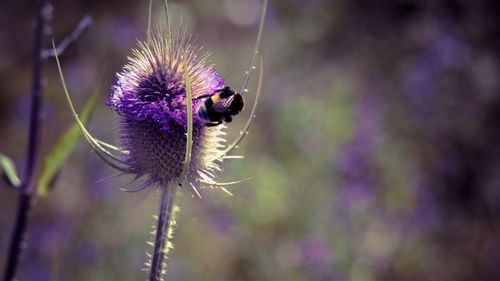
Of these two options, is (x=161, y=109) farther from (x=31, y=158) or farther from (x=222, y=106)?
(x=31, y=158)

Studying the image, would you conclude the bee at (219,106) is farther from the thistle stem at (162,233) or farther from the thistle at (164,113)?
the thistle stem at (162,233)

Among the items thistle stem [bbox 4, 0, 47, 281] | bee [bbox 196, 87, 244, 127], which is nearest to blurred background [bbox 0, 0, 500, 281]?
thistle stem [bbox 4, 0, 47, 281]

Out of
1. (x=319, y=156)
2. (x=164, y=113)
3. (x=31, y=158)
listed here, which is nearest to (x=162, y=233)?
(x=164, y=113)

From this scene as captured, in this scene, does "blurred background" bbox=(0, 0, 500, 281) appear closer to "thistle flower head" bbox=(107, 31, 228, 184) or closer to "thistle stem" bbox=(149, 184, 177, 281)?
"thistle flower head" bbox=(107, 31, 228, 184)

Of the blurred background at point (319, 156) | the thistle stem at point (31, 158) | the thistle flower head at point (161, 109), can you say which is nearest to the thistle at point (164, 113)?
the thistle flower head at point (161, 109)

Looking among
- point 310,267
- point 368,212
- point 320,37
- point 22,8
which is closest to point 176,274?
point 310,267
